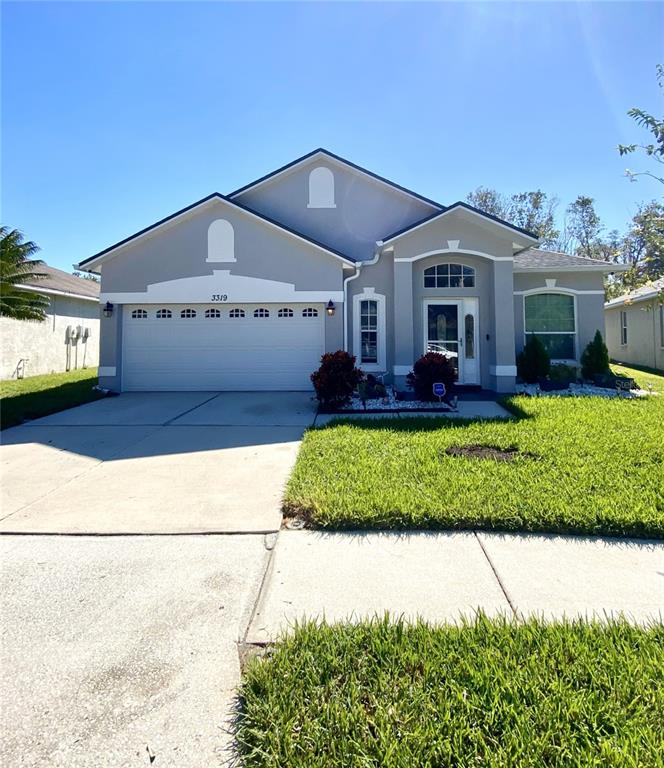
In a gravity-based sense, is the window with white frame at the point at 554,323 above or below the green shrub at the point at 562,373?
above

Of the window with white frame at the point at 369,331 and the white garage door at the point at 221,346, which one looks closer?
the white garage door at the point at 221,346

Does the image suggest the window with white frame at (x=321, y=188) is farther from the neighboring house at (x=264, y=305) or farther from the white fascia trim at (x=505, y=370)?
the white fascia trim at (x=505, y=370)

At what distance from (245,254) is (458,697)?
12136 mm

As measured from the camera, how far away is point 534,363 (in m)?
12.8

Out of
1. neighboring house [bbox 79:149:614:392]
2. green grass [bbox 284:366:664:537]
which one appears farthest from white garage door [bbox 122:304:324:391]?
green grass [bbox 284:366:664:537]

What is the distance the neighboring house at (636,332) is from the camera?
697 inches

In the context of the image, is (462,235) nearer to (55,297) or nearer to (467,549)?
(467,549)

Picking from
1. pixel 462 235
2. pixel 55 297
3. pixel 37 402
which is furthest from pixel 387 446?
pixel 55 297

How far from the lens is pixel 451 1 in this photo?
25.8 ft

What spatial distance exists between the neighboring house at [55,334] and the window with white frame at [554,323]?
16.4 meters

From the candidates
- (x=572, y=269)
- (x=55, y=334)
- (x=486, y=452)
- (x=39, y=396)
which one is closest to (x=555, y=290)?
(x=572, y=269)

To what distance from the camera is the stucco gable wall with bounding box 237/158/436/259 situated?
14398mm

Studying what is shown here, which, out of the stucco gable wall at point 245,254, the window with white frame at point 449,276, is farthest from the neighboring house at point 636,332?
the stucco gable wall at point 245,254

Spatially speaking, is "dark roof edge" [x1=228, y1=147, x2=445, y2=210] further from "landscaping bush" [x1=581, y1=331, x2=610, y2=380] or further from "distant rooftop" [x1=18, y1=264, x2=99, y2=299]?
"distant rooftop" [x1=18, y1=264, x2=99, y2=299]
